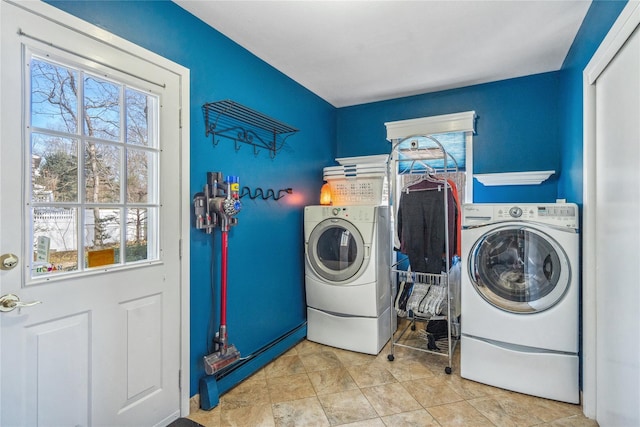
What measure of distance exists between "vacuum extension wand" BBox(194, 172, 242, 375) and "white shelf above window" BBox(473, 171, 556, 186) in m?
2.20

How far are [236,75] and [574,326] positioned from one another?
272 centimetres

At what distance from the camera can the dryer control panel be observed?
1.98 meters

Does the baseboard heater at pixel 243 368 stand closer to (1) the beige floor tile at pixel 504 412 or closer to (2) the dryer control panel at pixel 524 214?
(1) the beige floor tile at pixel 504 412

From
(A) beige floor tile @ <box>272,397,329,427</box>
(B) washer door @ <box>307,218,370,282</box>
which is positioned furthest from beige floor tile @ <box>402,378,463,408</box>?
(B) washer door @ <box>307,218,370,282</box>

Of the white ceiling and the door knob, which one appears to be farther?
the white ceiling

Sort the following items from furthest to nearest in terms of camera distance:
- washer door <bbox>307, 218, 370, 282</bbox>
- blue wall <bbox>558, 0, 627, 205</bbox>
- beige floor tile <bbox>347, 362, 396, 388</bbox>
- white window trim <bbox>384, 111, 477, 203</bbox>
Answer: white window trim <bbox>384, 111, 477, 203</bbox> → washer door <bbox>307, 218, 370, 282</bbox> → beige floor tile <bbox>347, 362, 396, 388</bbox> → blue wall <bbox>558, 0, 627, 205</bbox>

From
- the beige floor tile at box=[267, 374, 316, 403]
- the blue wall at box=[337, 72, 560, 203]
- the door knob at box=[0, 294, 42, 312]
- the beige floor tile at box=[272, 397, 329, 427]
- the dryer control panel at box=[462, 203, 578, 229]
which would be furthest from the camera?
the blue wall at box=[337, 72, 560, 203]

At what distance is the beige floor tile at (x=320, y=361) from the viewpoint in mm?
2527

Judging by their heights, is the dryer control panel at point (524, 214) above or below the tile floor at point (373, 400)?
above

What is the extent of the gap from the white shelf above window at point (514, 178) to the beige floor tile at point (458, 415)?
5.99ft

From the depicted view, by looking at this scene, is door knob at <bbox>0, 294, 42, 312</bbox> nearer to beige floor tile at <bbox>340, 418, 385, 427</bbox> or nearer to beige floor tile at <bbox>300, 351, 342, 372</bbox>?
beige floor tile at <bbox>340, 418, 385, 427</bbox>

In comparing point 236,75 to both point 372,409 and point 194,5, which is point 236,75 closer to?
point 194,5

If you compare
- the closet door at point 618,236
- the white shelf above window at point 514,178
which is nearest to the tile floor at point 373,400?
the closet door at point 618,236

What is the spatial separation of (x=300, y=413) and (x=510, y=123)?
2.97 meters
